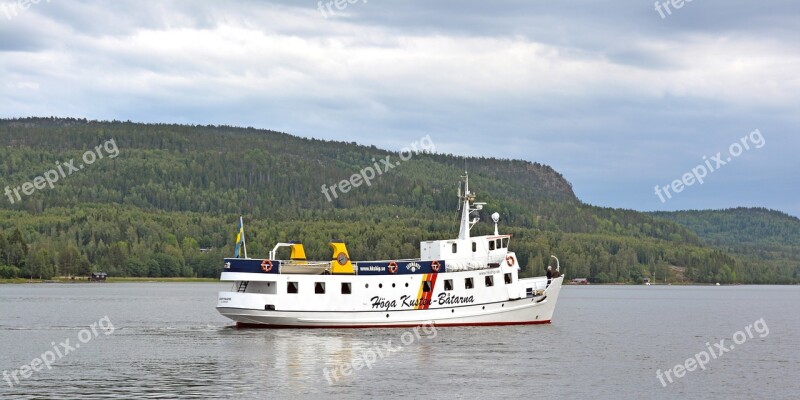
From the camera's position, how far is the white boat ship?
69312 mm

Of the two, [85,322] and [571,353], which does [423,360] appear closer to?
[571,353]

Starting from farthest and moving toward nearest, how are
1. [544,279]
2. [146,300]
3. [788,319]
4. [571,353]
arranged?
[146,300] < [788,319] < [544,279] < [571,353]

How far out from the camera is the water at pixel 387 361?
4772cm

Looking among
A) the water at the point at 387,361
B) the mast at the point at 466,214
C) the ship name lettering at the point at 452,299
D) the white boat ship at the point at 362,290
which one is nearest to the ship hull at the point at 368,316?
the white boat ship at the point at 362,290

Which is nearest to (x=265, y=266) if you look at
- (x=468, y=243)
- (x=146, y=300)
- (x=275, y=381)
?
(x=468, y=243)

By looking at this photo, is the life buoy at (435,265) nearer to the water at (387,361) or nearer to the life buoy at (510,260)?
the water at (387,361)

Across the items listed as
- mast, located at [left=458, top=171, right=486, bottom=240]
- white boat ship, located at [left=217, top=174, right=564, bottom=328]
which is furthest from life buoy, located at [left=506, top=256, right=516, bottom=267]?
mast, located at [left=458, top=171, right=486, bottom=240]

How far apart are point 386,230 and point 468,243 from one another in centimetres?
12599

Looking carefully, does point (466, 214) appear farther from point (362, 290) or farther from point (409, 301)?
point (362, 290)

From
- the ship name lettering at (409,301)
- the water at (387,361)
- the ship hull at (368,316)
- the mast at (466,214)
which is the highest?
the mast at (466,214)

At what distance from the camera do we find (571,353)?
2478 inches

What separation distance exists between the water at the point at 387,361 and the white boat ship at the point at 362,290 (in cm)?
117

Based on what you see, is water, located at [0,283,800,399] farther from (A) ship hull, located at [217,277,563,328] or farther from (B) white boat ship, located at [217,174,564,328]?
(B) white boat ship, located at [217,174,564,328]

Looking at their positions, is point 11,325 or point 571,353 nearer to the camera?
point 571,353
